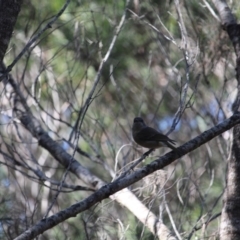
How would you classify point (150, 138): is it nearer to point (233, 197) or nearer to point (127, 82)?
point (233, 197)

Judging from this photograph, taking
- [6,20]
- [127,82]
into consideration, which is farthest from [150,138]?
[127,82]

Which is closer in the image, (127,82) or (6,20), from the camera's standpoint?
(6,20)

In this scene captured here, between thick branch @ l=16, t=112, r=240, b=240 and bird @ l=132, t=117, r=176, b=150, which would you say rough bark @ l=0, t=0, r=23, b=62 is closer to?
thick branch @ l=16, t=112, r=240, b=240

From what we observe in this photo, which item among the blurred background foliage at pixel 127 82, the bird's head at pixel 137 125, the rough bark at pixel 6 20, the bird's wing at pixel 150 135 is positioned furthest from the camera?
the blurred background foliage at pixel 127 82

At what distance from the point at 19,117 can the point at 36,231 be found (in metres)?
2.55

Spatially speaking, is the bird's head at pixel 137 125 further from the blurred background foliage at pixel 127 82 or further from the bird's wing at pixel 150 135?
the blurred background foliage at pixel 127 82

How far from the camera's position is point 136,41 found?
24.8ft

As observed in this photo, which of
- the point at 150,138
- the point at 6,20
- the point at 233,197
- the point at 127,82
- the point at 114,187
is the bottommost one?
the point at 114,187

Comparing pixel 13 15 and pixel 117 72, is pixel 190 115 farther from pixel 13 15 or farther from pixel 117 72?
pixel 13 15

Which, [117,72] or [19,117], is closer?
[19,117]

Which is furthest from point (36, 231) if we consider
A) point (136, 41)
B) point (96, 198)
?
point (136, 41)

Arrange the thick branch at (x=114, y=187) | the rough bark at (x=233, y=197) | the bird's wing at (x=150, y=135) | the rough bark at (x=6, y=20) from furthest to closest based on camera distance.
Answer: the bird's wing at (x=150, y=135) → the rough bark at (x=233, y=197) → the rough bark at (x=6, y=20) → the thick branch at (x=114, y=187)

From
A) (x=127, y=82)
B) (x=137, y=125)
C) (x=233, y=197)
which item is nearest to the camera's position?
(x=233, y=197)

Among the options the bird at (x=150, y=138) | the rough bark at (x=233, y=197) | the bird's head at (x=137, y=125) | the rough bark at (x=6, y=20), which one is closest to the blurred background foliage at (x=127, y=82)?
the bird's head at (x=137, y=125)
